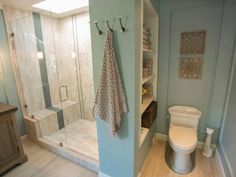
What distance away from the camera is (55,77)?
305cm

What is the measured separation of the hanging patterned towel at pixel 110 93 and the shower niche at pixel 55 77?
1.02 meters

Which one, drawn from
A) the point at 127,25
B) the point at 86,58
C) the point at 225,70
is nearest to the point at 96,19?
the point at 127,25

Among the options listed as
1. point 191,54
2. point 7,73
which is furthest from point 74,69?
point 191,54

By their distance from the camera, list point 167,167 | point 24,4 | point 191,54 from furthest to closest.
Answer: point 24,4 → point 191,54 → point 167,167

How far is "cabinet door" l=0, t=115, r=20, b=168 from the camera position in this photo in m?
1.86

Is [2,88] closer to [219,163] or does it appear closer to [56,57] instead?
[56,57]

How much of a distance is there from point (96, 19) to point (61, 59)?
1978 millimetres

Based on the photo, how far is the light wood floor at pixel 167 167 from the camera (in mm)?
1856

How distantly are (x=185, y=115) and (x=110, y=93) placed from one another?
1.45 m

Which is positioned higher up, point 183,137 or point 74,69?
point 74,69

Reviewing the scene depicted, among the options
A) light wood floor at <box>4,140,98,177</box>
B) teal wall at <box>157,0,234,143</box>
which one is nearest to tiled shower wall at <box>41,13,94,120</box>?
light wood floor at <box>4,140,98,177</box>

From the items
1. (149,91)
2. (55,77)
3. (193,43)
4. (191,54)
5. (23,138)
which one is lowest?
(23,138)

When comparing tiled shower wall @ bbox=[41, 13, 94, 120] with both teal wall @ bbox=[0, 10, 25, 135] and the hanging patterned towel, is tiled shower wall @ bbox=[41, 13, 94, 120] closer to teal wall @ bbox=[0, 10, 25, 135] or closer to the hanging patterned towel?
teal wall @ bbox=[0, 10, 25, 135]

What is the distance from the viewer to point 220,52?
1.94m
